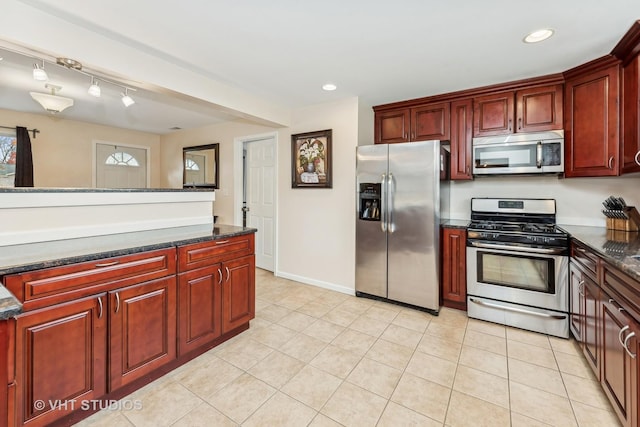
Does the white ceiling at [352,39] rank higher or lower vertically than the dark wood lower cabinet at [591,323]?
higher

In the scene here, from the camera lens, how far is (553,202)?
2.94 meters

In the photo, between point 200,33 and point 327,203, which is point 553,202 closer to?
point 327,203

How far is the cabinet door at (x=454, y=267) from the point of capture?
2932 mm

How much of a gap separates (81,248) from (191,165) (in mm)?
3925

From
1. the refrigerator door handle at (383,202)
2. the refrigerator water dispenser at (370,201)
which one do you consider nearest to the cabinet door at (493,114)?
the refrigerator door handle at (383,202)

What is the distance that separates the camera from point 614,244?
195 cm

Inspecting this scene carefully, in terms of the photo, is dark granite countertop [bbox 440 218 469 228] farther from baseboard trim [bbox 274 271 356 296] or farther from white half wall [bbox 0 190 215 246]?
white half wall [bbox 0 190 215 246]

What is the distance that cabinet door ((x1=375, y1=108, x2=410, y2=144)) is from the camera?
349 centimetres

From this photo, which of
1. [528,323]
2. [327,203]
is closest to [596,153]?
[528,323]

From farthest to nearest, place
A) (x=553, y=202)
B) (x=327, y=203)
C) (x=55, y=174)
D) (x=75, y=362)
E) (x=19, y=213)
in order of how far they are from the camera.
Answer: (x=55, y=174)
(x=327, y=203)
(x=553, y=202)
(x=19, y=213)
(x=75, y=362)

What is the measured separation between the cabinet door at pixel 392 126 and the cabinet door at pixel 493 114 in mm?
741

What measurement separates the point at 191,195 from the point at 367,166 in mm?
1852

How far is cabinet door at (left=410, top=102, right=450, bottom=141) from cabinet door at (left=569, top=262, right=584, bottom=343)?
5.68ft

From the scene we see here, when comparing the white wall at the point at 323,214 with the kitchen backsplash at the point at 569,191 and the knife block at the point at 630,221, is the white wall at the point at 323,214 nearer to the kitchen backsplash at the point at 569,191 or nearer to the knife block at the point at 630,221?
the kitchen backsplash at the point at 569,191
